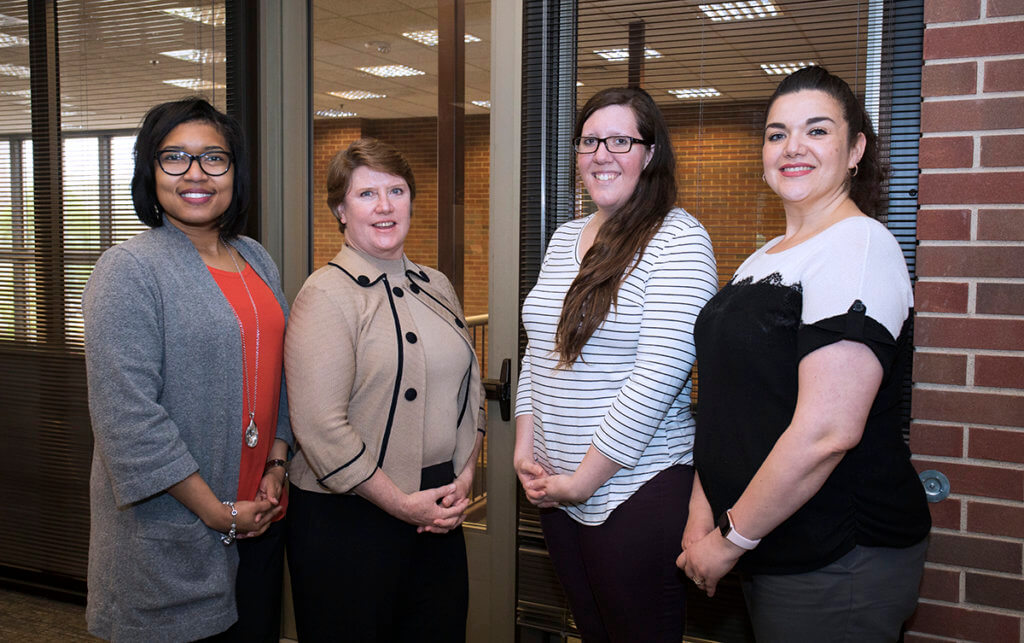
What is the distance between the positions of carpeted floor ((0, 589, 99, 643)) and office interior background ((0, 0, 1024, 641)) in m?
0.07

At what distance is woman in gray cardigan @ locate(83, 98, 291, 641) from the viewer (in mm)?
1612

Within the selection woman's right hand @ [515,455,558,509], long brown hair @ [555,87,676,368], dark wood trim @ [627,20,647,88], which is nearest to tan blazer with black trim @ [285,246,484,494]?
woman's right hand @ [515,455,558,509]

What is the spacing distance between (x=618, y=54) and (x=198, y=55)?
1597 millimetres

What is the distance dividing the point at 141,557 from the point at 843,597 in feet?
4.69

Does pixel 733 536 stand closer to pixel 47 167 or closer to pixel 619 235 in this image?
pixel 619 235

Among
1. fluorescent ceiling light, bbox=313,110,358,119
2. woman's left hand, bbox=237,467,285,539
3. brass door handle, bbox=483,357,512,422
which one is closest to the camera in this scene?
woman's left hand, bbox=237,467,285,539

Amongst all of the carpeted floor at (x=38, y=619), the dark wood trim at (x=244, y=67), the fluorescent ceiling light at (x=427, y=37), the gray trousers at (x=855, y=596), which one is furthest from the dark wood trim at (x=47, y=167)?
the gray trousers at (x=855, y=596)

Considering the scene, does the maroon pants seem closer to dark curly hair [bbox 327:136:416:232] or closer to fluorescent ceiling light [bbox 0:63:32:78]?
dark curly hair [bbox 327:136:416:232]

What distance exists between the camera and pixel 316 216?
9.59 ft

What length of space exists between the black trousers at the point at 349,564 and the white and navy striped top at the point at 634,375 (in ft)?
1.31

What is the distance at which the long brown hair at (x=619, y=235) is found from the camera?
66.0 inches

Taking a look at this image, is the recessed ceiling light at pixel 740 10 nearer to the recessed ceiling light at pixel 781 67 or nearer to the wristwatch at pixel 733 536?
the recessed ceiling light at pixel 781 67

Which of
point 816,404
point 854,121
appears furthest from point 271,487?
point 854,121

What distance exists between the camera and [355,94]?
2.78 m
